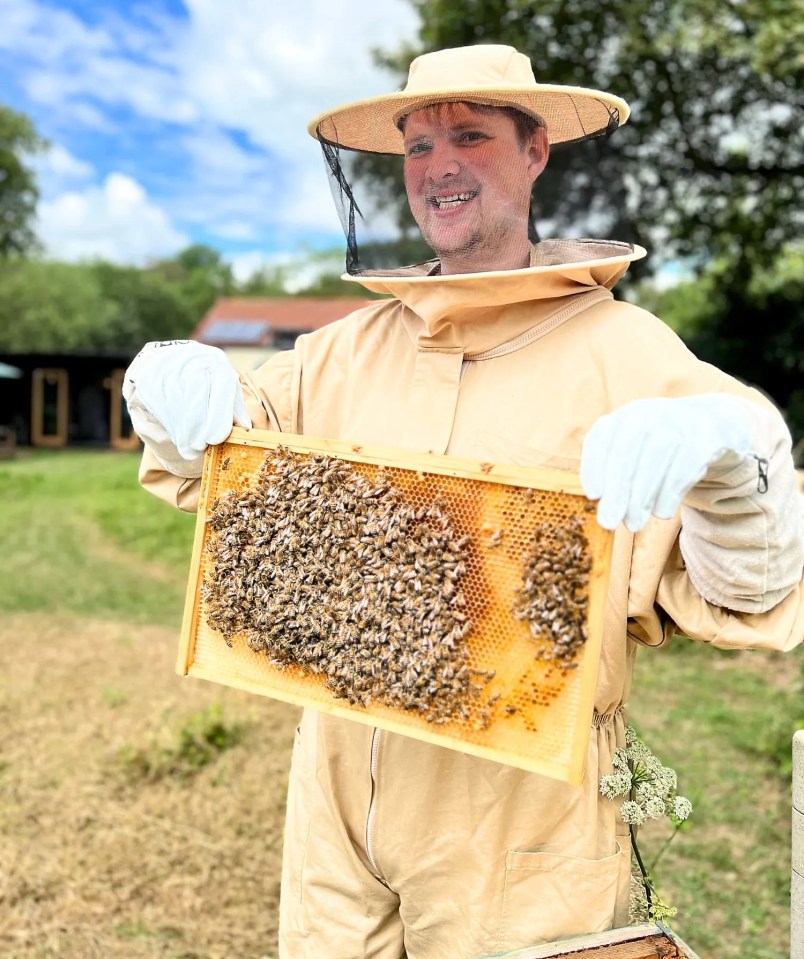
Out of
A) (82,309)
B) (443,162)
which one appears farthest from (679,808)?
(82,309)

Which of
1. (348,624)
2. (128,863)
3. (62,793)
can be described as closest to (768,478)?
(348,624)

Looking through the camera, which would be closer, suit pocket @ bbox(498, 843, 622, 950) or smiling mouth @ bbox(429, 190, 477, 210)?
suit pocket @ bbox(498, 843, 622, 950)

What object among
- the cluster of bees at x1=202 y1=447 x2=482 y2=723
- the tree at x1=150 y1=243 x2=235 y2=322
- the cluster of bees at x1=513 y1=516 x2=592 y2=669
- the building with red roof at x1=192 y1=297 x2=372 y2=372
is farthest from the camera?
the tree at x1=150 y1=243 x2=235 y2=322

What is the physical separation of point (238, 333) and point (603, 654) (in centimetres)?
3418

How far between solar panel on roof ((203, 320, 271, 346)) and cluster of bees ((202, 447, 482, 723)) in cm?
3299

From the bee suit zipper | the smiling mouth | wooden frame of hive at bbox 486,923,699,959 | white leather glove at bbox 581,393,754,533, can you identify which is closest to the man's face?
the smiling mouth

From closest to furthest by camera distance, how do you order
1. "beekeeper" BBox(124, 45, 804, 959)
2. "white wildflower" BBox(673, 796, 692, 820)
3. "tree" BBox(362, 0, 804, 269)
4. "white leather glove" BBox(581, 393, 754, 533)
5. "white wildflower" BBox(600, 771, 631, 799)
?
"white leather glove" BBox(581, 393, 754, 533), "beekeeper" BBox(124, 45, 804, 959), "white wildflower" BBox(600, 771, 631, 799), "white wildflower" BBox(673, 796, 692, 820), "tree" BBox(362, 0, 804, 269)

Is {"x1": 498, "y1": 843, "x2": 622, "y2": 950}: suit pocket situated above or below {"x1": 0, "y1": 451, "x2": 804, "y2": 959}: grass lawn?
above

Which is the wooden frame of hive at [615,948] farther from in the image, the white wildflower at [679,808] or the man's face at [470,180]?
the man's face at [470,180]

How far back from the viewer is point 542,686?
1.71 metres

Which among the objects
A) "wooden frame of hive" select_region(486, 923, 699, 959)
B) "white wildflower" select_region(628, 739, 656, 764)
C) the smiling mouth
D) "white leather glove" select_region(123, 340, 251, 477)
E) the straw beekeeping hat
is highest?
the straw beekeeping hat

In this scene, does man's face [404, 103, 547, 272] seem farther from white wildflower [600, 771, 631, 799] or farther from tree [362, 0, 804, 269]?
tree [362, 0, 804, 269]

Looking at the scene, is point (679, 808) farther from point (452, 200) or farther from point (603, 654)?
point (452, 200)

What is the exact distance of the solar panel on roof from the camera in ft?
112
